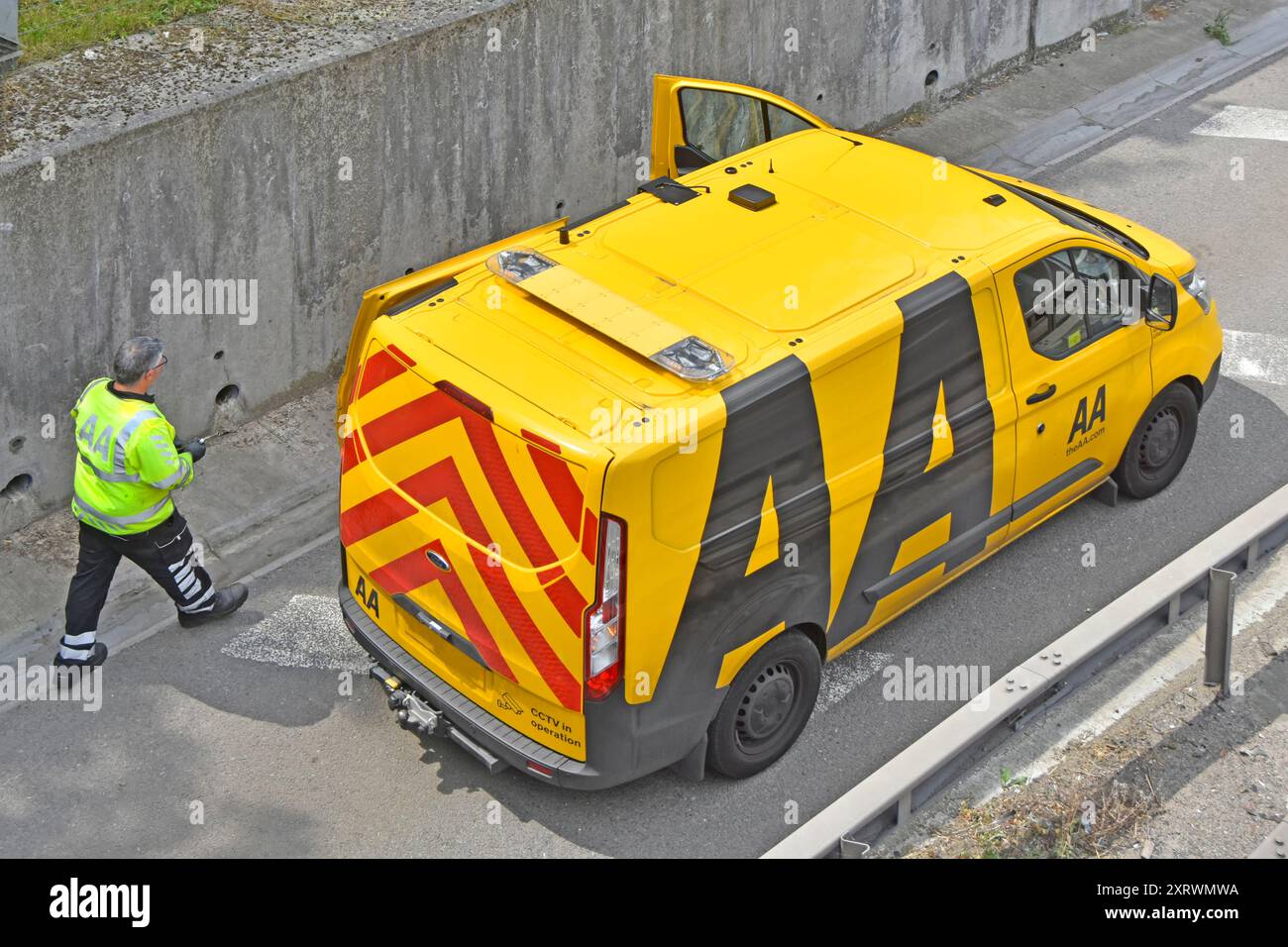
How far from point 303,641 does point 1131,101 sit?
840 cm

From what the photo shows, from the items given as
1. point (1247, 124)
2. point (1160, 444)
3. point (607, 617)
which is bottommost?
point (1160, 444)

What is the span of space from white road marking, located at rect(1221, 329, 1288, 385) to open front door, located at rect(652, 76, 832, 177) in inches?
117

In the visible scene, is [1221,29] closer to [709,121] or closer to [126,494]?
[709,121]

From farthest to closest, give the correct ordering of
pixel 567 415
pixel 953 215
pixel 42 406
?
pixel 42 406
pixel 953 215
pixel 567 415

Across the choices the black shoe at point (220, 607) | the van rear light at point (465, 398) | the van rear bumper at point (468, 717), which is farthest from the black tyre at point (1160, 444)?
the black shoe at point (220, 607)

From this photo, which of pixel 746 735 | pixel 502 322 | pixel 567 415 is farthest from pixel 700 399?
pixel 746 735

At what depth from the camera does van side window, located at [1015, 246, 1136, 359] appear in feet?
24.5

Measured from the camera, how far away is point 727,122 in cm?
889

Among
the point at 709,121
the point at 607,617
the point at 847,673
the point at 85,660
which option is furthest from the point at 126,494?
the point at 709,121

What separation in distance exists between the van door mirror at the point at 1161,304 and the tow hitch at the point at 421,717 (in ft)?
12.6

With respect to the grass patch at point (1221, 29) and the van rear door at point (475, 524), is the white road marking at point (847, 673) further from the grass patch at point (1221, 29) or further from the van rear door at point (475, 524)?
the grass patch at point (1221, 29)

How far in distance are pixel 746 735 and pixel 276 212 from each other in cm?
387
